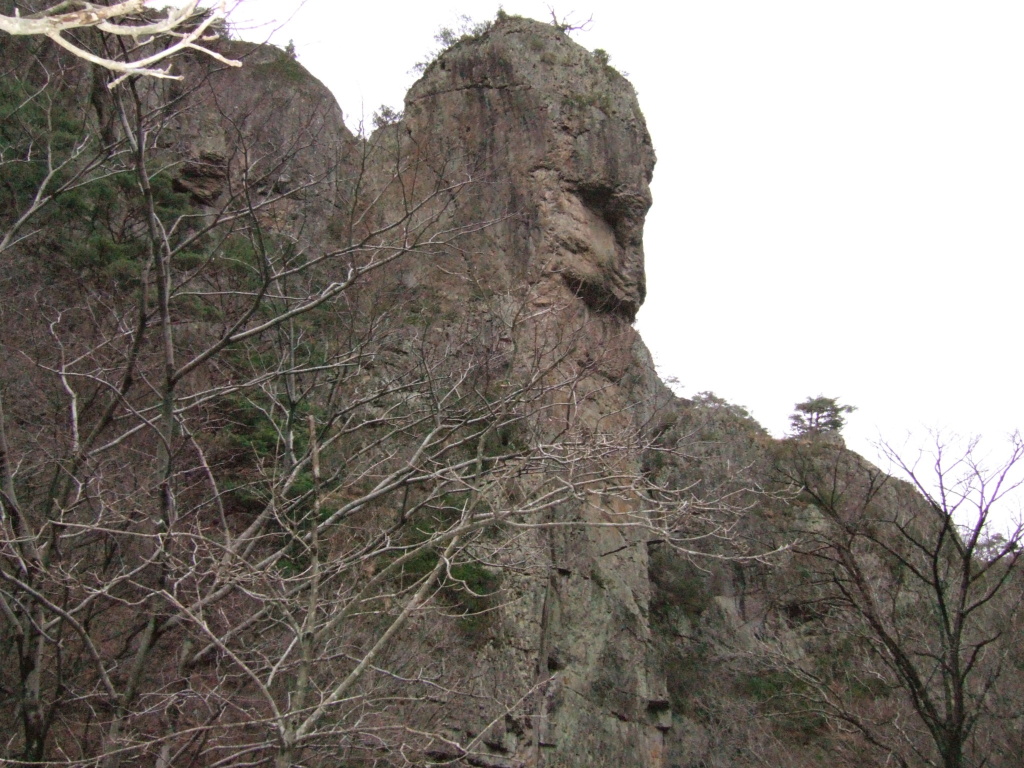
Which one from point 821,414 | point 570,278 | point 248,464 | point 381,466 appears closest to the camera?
point 381,466

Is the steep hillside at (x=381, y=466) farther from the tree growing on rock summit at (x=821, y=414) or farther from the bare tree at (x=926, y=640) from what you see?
the tree growing on rock summit at (x=821, y=414)

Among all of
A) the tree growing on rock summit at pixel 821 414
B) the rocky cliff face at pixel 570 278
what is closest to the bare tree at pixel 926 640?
the rocky cliff face at pixel 570 278

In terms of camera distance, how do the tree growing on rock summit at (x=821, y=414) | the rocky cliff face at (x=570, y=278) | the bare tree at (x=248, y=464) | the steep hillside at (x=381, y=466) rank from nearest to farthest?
the bare tree at (x=248, y=464)
the steep hillside at (x=381, y=466)
the rocky cliff face at (x=570, y=278)
the tree growing on rock summit at (x=821, y=414)

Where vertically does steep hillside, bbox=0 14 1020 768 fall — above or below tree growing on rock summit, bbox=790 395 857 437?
below

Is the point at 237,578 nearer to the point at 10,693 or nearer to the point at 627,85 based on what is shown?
the point at 10,693

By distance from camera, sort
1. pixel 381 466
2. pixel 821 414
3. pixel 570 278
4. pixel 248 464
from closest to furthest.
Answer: pixel 381 466 → pixel 248 464 → pixel 570 278 → pixel 821 414

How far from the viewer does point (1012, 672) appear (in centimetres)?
1203

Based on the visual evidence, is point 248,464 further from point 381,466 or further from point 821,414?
point 821,414

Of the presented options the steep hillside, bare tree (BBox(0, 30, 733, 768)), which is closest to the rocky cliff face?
the steep hillside

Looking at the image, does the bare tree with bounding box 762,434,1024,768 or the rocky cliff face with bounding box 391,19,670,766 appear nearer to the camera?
the bare tree with bounding box 762,434,1024,768

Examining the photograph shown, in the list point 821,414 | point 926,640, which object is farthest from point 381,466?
point 821,414

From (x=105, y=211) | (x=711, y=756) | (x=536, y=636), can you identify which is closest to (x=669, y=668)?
(x=711, y=756)

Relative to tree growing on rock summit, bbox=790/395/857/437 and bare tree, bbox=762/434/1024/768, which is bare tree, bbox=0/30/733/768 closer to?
bare tree, bbox=762/434/1024/768

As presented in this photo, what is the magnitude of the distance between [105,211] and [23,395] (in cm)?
499
